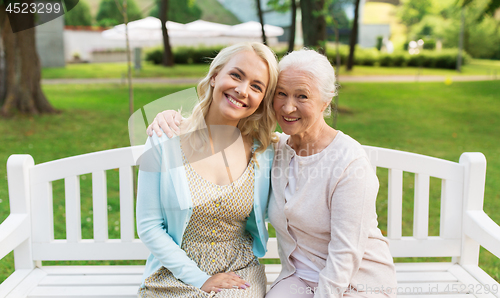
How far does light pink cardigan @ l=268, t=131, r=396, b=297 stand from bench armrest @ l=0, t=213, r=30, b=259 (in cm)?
141

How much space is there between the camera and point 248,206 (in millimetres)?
2160

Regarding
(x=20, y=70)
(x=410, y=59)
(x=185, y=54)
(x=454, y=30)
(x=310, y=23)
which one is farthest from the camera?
(x=454, y=30)

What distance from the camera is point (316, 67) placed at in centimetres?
200

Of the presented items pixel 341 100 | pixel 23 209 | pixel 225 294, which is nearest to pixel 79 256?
pixel 23 209

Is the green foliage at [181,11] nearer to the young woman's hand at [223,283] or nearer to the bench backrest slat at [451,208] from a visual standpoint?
the bench backrest slat at [451,208]

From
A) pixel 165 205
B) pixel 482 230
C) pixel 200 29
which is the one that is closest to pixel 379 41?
pixel 200 29

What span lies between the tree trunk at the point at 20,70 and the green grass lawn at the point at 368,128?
13.0 inches

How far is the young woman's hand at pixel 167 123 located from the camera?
6.91 feet

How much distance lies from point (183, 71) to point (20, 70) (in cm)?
873

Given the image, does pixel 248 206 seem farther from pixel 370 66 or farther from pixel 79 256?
pixel 370 66

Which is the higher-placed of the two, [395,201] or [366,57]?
[366,57]

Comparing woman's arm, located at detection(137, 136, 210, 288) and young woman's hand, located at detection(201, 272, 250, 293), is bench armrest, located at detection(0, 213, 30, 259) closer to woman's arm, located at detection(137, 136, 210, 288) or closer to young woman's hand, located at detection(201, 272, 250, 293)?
woman's arm, located at detection(137, 136, 210, 288)

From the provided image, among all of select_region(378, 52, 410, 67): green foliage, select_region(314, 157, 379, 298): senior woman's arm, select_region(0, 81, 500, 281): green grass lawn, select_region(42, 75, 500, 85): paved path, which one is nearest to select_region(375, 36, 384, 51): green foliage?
select_region(378, 52, 410, 67): green foliage

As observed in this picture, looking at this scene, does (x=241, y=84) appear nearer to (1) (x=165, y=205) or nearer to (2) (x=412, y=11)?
(1) (x=165, y=205)
